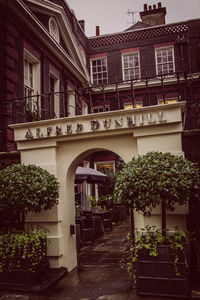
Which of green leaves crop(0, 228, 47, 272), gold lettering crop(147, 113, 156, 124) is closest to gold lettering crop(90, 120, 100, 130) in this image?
gold lettering crop(147, 113, 156, 124)

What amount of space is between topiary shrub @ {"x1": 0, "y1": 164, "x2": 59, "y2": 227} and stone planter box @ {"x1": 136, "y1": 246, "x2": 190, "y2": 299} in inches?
78.3

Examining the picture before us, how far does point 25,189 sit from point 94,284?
2.15m

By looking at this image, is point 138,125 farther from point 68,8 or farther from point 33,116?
point 68,8

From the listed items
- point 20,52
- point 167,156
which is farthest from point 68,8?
point 167,156

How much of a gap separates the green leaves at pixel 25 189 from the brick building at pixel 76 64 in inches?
52.3

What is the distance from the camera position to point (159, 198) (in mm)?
4246

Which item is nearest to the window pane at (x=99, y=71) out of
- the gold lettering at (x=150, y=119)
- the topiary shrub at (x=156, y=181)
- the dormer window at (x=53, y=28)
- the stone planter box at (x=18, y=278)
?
the dormer window at (x=53, y=28)

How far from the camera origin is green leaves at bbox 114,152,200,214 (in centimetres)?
422

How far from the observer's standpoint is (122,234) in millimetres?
10141

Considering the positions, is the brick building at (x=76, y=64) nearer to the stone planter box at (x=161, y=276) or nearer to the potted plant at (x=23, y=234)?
the potted plant at (x=23, y=234)

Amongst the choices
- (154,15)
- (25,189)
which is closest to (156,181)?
(25,189)

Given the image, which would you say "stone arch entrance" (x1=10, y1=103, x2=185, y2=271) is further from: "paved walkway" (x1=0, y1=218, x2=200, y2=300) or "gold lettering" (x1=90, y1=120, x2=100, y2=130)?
"paved walkway" (x1=0, y1=218, x2=200, y2=300)

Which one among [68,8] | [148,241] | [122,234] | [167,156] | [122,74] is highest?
[68,8]

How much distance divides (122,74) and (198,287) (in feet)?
51.8
